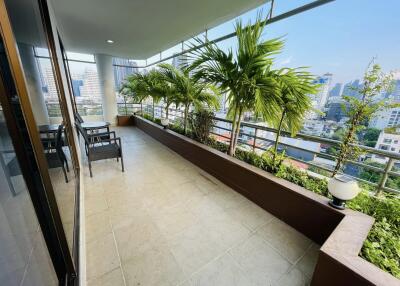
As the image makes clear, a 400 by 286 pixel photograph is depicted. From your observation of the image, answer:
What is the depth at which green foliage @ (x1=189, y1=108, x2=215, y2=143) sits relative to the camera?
341 cm

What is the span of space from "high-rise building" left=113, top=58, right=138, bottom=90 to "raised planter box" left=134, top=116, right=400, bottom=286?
19.1ft

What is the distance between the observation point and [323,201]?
1647mm

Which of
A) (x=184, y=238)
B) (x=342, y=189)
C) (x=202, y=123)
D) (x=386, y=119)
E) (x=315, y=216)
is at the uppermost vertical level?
(x=386, y=119)

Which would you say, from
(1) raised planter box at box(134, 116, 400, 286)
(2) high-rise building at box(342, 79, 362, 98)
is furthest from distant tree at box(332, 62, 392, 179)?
(1) raised planter box at box(134, 116, 400, 286)

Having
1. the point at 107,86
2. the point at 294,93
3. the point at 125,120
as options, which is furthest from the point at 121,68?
the point at 294,93

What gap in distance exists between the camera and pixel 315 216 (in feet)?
5.46

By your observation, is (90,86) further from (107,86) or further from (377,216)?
(377,216)

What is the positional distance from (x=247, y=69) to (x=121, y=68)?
23.9 feet

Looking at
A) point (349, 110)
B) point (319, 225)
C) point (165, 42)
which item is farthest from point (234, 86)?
point (165, 42)

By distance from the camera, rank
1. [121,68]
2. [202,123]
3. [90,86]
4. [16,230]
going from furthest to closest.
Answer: [121,68] → [90,86] → [202,123] → [16,230]

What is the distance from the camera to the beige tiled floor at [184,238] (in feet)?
4.38

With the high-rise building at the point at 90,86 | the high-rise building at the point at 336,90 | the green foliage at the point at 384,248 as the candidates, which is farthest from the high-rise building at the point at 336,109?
the high-rise building at the point at 90,86

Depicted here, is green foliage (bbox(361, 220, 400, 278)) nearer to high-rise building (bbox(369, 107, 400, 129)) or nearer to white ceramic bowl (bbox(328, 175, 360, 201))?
white ceramic bowl (bbox(328, 175, 360, 201))

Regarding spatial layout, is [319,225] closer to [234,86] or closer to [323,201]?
[323,201]
